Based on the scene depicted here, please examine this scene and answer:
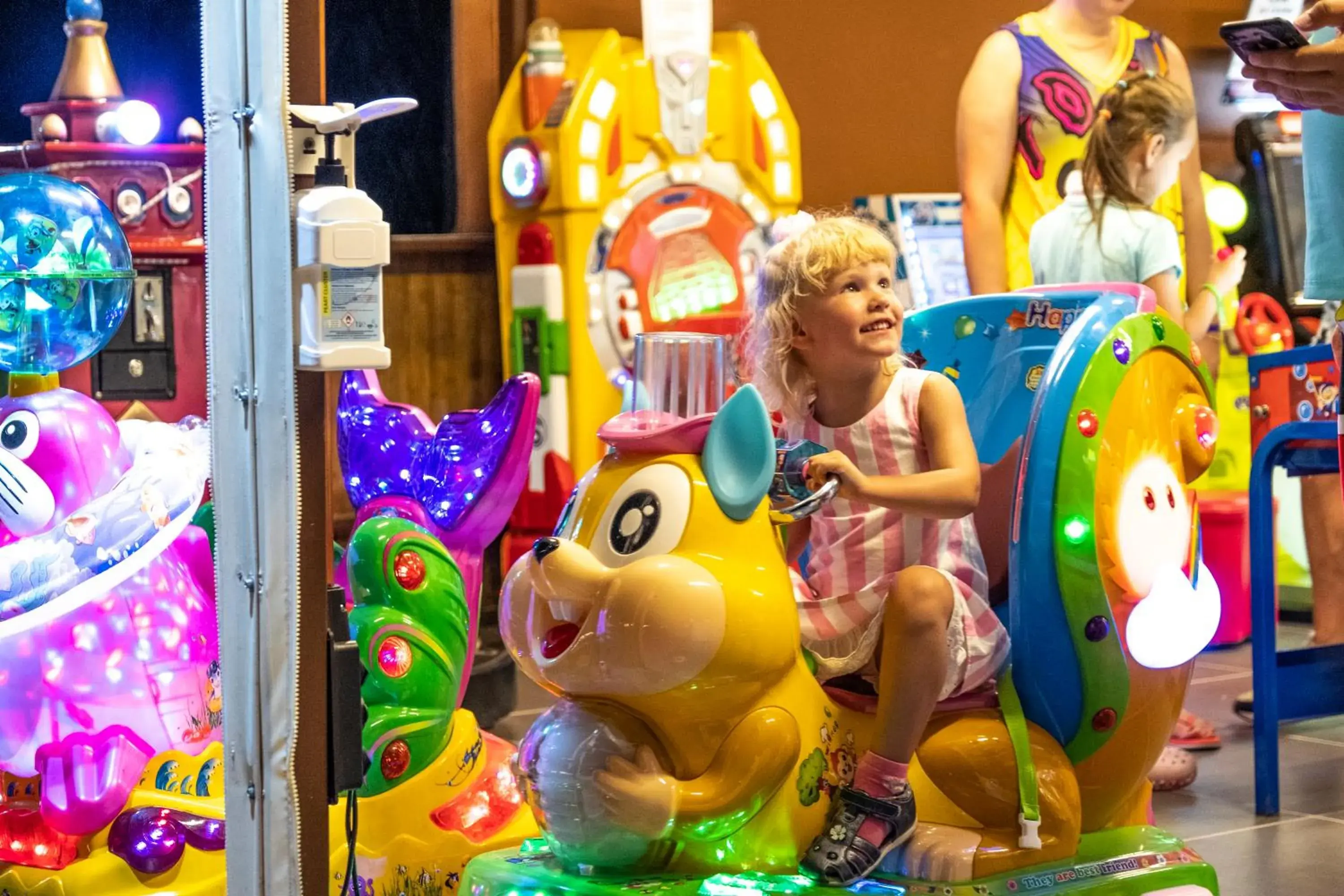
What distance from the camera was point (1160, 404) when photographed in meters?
2.49

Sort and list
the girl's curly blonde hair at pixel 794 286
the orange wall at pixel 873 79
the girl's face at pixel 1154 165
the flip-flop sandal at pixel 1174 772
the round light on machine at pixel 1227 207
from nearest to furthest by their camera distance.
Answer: the girl's curly blonde hair at pixel 794 286, the flip-flop sandal at pixel 1174 772, the girl's face at pixel 1154 165, the orange wall at pixel 873 79, the round light on machine at pixel 1227 207

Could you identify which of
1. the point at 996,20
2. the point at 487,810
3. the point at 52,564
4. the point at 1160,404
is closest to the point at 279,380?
the point at 52,564

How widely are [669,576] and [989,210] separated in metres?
2.75

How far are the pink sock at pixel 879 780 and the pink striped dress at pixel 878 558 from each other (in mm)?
153

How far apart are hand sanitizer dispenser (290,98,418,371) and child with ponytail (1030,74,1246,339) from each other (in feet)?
8.52

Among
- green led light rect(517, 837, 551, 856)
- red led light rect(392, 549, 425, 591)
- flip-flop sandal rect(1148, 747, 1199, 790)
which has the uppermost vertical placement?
red led light rect(392, 549, 425, 591)

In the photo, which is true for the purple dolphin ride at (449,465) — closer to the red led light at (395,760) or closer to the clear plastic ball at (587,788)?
the red led light at (395,760)

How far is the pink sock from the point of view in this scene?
2.17 metres

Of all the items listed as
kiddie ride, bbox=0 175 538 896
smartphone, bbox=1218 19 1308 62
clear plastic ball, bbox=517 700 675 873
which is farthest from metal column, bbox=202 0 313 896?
smartphone, bbox=1218 19 1308 62

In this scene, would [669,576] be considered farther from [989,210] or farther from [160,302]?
[989,210]

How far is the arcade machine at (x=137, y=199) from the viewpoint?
2.43 metres

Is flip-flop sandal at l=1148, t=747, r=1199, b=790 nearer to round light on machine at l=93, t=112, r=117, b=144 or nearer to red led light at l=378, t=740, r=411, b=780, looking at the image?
red led light at l=378, t=740, r=411, b=780

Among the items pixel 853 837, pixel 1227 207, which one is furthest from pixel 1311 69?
pixel 1227 207

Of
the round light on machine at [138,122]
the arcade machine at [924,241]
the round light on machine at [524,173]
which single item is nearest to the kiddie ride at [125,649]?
the round light on machine at [138,122]
